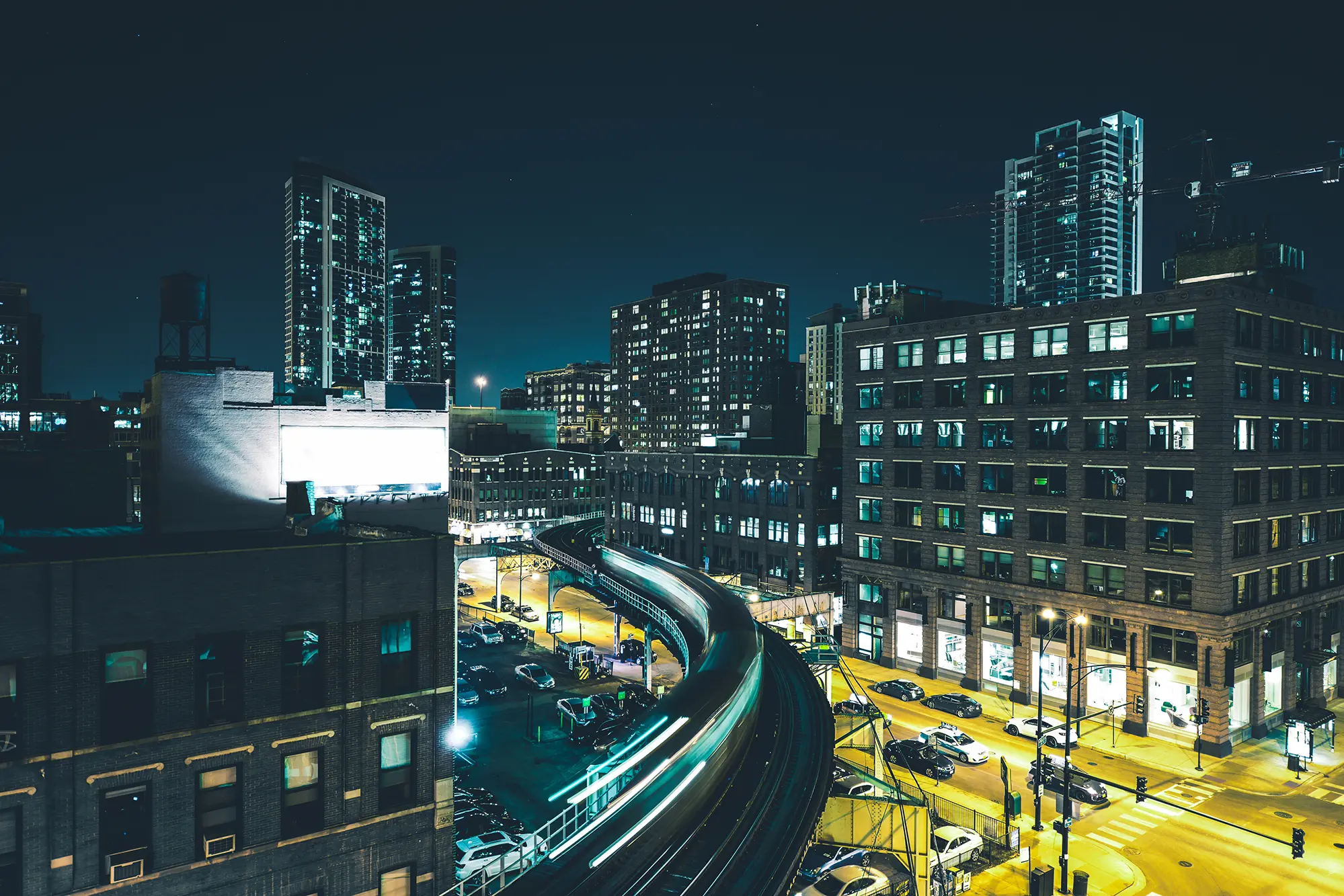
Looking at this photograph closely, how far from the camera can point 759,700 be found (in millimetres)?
36562

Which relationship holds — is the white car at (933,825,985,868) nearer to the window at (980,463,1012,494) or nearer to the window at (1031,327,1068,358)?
the window at (980,463,1012,494)

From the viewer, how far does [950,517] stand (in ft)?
201

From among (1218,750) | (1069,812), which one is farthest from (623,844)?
(1218,750)

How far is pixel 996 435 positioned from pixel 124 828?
55.2 meters

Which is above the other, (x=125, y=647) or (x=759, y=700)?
(x=125, y=647)

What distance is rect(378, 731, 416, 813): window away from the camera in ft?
81.8

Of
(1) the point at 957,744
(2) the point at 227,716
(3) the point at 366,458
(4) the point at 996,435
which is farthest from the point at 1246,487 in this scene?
(2) the point at 227,716

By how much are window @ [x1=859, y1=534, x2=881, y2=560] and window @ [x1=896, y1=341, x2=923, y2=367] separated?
1492cm

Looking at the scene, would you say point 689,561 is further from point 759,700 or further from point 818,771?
point 818,771

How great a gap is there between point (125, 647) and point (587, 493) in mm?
138171

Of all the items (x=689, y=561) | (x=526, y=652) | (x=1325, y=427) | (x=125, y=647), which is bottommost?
(x=526, y=652)

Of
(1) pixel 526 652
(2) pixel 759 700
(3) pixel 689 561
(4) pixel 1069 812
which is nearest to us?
(4) pixel 1069 812

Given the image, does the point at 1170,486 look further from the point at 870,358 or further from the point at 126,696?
the point at 126,696

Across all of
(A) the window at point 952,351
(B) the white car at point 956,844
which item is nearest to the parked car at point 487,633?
(A) the window at point 952,351
